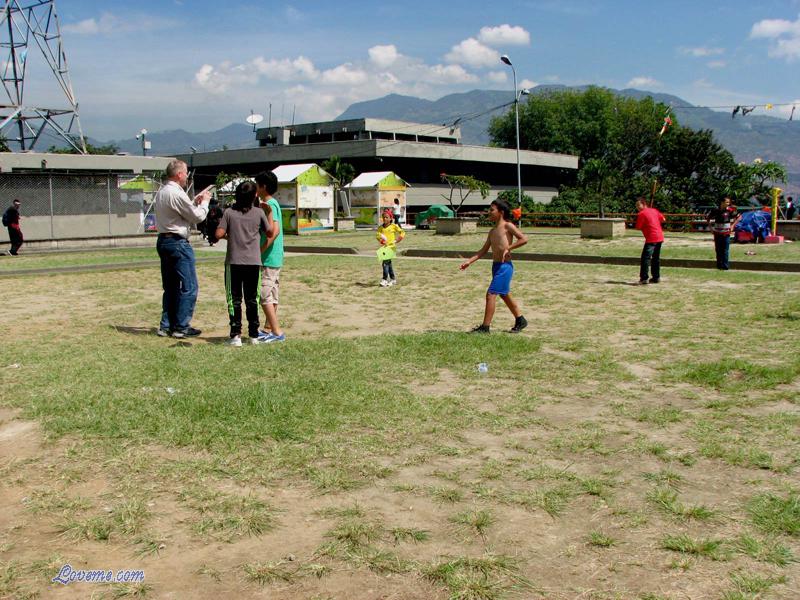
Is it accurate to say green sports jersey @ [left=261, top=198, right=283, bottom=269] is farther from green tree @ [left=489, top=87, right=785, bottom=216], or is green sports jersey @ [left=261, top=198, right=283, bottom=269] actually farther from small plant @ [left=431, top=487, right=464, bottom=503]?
green tree @ [left=489, top=87, right=785, bottom=216]

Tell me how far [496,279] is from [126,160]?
31.8m

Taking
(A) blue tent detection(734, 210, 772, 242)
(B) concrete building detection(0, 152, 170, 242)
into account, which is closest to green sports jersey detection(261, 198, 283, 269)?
(A) blue tent detection(734, 210, 772, 242)

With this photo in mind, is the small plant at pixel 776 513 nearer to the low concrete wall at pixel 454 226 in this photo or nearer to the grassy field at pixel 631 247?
the grassy field at pixel 631 247

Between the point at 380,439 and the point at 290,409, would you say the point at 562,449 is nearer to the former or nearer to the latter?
the point at 380,439

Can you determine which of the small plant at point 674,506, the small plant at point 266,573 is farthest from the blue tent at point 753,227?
the small plant at point 266,573

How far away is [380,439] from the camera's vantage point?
5074mm

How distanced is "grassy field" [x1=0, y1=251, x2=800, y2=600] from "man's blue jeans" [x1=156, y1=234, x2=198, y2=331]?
0.52 meters

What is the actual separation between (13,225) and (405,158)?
38.6 metres

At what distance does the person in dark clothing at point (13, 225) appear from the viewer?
82.3 ft

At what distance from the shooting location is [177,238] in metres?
8.57

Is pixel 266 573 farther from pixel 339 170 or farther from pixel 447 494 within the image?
pixel 339 170

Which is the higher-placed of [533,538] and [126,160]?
[126,160]

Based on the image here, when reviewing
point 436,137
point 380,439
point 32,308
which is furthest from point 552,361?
point 436,137

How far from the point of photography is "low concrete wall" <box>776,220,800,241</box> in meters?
27.5
